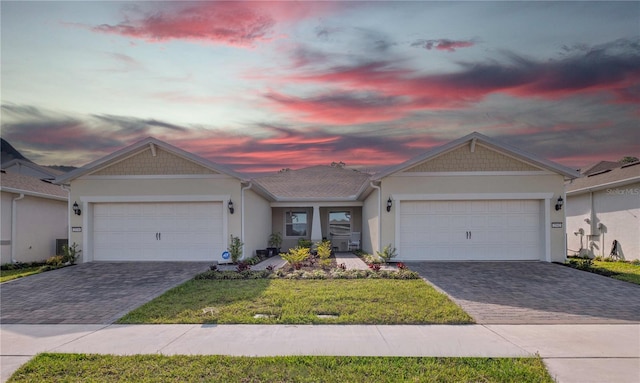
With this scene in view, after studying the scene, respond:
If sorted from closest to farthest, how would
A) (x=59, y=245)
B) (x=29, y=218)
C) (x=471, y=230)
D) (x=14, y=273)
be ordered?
(x=14, y=273) → (x=471, y=230) → (x=29, y=218) → (x=59, y=245)

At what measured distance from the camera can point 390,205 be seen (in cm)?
1448

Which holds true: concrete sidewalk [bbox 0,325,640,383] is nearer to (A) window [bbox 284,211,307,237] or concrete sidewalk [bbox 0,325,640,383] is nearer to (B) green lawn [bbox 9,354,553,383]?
(B) green lawn [bbox 9,354,553,383]

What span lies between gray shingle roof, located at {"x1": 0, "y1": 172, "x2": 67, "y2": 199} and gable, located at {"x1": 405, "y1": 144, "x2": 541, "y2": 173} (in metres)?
15.0

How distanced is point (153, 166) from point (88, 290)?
6.02 meters

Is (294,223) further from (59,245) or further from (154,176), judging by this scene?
(59,245)

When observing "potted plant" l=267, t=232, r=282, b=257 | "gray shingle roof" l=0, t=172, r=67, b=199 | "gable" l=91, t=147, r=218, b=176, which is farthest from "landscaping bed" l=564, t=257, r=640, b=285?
"gray shingle roof" l=0, t=172, r=67, b=199

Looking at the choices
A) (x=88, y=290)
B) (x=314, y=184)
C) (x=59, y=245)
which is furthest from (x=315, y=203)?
(x=59, y=245)

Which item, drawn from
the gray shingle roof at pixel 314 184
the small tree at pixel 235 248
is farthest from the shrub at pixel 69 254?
the gray shingle roof at pixel 314 184

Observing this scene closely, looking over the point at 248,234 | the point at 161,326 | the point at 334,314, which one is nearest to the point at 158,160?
the point at 248,234

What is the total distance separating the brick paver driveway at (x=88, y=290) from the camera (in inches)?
310

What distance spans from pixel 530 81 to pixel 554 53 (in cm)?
110

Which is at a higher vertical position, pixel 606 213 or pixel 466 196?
pixel 466 196

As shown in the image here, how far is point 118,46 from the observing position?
11.6 metres

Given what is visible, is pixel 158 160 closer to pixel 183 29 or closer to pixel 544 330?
pixel 183 29
